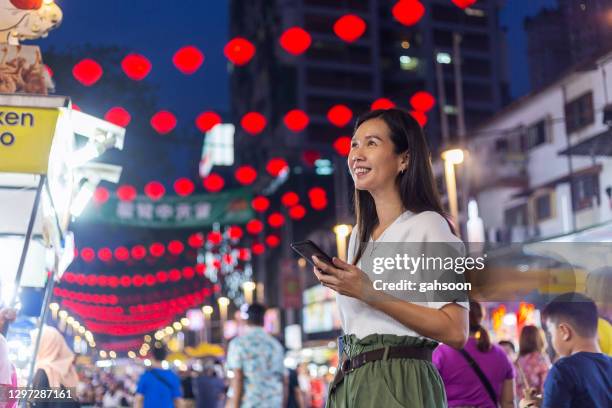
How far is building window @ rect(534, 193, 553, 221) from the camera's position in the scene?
96.6ft

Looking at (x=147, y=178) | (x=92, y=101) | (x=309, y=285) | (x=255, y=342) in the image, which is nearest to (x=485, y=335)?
(x=255, y=342)

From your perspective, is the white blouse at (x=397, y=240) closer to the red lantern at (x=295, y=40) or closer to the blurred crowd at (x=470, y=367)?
the blurred crowd at (x=470, y=367)

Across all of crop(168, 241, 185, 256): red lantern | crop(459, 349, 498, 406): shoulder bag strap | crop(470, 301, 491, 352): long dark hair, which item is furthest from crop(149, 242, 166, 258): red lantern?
crop(459, 349, 498, 406): shoulder bag strap

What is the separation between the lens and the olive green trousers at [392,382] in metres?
2.44

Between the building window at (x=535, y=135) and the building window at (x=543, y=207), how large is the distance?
7.32 ft

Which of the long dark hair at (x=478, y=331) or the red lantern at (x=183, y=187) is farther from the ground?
the red lantern at (x=183, y=187)

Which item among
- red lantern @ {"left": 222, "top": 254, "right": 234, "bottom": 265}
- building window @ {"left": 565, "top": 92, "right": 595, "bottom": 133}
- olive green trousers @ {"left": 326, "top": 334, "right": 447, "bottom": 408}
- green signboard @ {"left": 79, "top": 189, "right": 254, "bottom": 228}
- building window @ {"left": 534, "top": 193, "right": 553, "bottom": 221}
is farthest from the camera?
red lantern @ {"left": 222, "top": 254, "right": 234, "bottom": 265}

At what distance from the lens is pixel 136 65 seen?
37.4ft

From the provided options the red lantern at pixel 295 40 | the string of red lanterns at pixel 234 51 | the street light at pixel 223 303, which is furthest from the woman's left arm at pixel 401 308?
the street light at pixel 223 303

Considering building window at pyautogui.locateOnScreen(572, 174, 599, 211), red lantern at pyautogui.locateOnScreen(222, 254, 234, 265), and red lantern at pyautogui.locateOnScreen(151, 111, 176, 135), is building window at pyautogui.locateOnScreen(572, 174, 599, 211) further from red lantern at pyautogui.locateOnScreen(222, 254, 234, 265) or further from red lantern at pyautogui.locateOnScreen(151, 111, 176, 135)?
red lantern at pyautogui.locateOnScreen(222, 254, 234, 265)

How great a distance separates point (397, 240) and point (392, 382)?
0.49 meters

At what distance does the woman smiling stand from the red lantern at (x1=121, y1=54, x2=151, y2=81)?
9.10m

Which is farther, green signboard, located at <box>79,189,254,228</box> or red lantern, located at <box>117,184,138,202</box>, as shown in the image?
green signboard, located at <box>79,189,254,228</box>

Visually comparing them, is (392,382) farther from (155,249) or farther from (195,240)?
(195,240)
